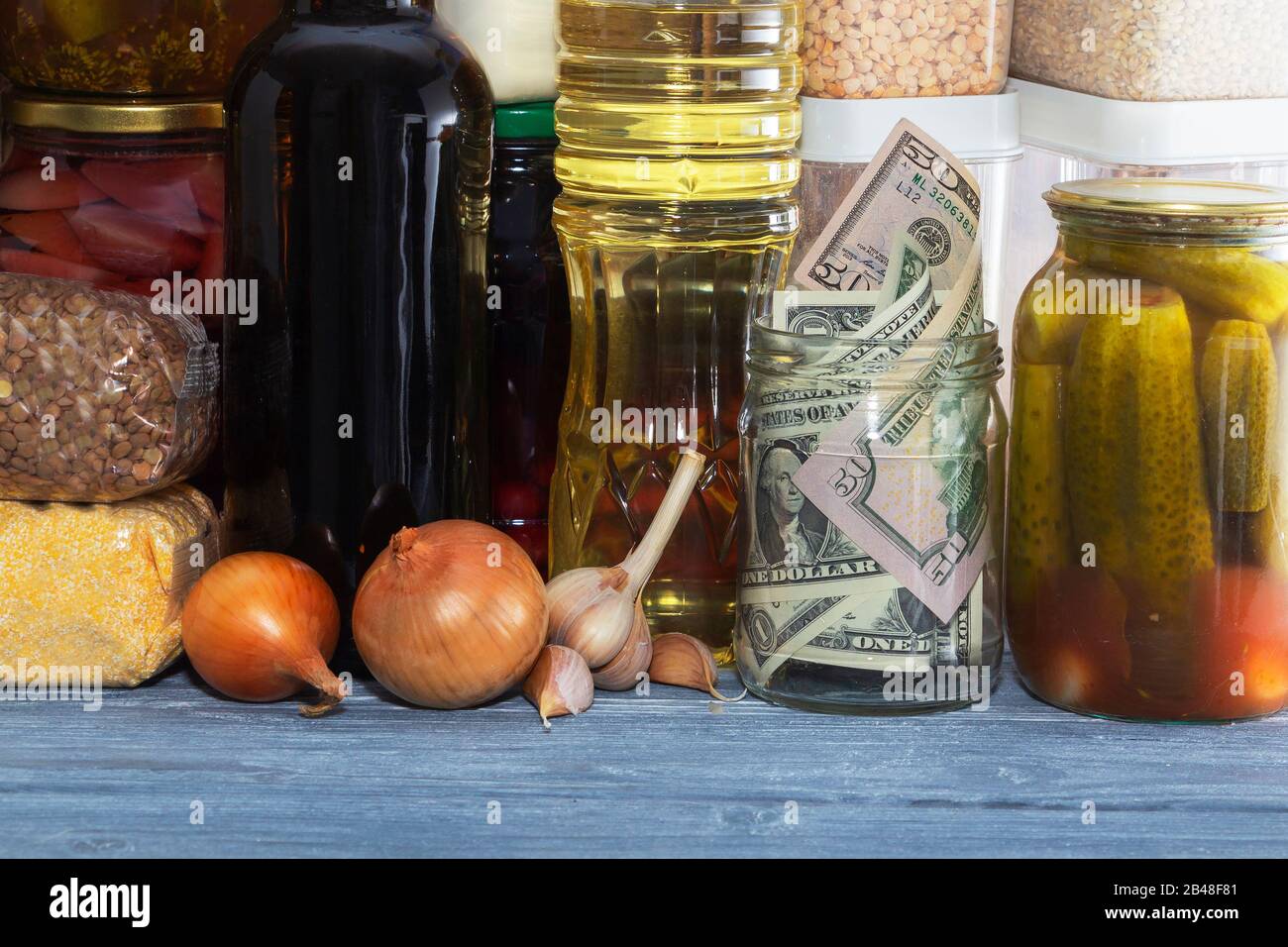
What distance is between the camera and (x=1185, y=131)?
91 cm

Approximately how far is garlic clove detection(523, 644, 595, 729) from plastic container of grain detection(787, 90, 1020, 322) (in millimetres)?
281

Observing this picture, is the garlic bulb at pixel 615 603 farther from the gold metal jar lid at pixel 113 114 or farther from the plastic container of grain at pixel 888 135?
the gold metal jar lid at pixel 113 114

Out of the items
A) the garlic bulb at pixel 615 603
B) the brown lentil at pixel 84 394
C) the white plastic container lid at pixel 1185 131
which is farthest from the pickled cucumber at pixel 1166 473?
the brown lentil at pixel 84 394

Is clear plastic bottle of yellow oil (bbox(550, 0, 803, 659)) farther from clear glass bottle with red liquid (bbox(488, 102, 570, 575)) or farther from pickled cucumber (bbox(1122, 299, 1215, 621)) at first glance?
pickled cucumber (bbox(1122, 299, 1215, 621))

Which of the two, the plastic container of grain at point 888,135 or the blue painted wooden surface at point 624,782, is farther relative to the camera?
the plastic container of grain at point 888,135

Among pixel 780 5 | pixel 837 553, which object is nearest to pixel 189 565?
pixel 837 553

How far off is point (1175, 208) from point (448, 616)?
434 mm

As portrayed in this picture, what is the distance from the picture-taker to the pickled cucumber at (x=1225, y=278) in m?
0.80

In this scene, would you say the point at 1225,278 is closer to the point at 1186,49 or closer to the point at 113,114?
the point at 1186,49

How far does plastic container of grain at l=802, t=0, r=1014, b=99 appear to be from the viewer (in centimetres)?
93

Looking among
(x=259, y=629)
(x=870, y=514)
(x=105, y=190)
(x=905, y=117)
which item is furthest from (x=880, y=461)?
(x=105, y=190)

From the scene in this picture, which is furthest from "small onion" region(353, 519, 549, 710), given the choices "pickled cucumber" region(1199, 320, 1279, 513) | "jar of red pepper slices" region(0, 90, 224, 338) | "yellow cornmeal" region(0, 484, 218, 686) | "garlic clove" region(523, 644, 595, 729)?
"pickled cucumber" region(1199, 320, 1279, 513)

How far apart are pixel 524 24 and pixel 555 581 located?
35 centimetres

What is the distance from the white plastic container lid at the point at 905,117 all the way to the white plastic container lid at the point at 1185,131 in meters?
0.06
